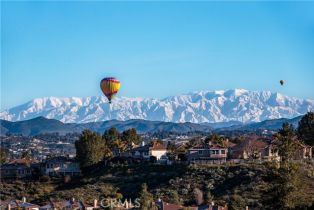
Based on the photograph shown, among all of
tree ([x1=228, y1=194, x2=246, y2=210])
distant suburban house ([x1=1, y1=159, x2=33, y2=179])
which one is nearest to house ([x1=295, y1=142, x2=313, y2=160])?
tree ([x1=228, y1=194, x2=246, y2=210])

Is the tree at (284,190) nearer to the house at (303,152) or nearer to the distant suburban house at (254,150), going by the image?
the house at (303,152)

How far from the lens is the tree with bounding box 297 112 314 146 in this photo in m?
104

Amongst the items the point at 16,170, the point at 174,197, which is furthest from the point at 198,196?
the point at 16,170

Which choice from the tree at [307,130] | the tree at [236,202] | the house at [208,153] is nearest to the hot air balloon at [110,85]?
the house at [208,153]

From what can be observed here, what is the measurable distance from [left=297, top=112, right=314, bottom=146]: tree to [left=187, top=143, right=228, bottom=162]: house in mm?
13972

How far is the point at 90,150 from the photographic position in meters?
104

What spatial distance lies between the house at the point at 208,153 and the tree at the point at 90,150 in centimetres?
1445

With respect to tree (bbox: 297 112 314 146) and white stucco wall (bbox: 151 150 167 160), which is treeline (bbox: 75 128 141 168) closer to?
white stucco wall (bbox: 151 150 167 160)

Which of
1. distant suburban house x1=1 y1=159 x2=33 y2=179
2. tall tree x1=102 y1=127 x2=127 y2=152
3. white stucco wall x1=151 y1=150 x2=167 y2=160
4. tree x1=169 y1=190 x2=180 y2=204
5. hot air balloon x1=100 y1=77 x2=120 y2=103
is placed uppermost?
hot air balloon x1=100 y1=77 x2=120 y2=103

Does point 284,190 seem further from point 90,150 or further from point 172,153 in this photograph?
point 172,153

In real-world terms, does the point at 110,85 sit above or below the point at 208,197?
above

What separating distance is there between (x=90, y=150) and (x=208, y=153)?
1850 cm

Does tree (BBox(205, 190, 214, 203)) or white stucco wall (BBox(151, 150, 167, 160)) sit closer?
tree (BBox(205, 190, 214, 203))

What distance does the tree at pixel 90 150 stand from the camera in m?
104
